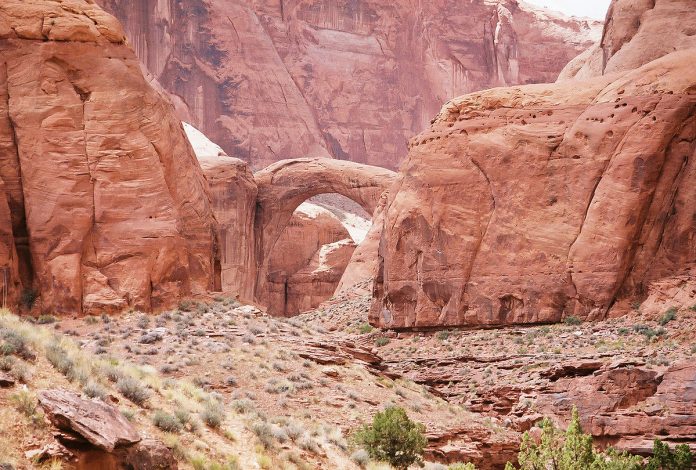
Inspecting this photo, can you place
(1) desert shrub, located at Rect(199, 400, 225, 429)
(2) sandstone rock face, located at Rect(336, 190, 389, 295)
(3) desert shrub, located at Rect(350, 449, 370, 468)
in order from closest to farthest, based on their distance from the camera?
(1) desert shrub, located at Rect(199, 400, 225, 429)
(3) desert shrub, located at Rect(350, 449, 370, 468)
(2) sandstone rock face, located at Rect(336, 190, 389, 295)

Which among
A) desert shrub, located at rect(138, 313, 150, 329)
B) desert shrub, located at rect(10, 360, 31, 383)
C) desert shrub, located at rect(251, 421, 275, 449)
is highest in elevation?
desert shrub, located at rect(10, 360, 31, 383)

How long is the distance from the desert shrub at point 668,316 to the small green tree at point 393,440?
38.8 feet

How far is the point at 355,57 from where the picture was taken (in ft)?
304

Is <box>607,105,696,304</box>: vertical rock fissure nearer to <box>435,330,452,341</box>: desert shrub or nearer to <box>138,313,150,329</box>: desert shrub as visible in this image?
<box>435,330,452,341</box>: desert shrub

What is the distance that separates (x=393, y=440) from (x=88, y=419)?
10.5 meters

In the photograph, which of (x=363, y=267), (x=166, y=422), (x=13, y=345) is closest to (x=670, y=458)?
(x=166, y=422)

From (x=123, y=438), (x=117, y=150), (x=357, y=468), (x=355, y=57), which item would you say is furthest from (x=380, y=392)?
(x=355, y=57)

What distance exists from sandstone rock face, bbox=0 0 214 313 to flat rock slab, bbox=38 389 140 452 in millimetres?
15756

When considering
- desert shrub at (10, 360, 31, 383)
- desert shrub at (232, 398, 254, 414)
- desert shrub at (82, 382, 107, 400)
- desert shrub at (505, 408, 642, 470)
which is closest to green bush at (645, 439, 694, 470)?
desert shrub at (505, 408, 642, 470)

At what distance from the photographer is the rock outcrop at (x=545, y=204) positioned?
39938mm

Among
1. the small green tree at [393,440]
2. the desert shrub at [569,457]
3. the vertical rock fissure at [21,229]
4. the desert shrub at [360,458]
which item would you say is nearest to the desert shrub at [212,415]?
the desert shrub at [360,458]

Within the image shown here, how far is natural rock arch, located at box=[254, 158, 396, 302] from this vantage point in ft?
202

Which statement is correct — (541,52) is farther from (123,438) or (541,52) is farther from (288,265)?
(123,438)

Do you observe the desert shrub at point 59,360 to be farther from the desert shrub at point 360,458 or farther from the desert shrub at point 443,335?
the desert shrub at point 443,335
